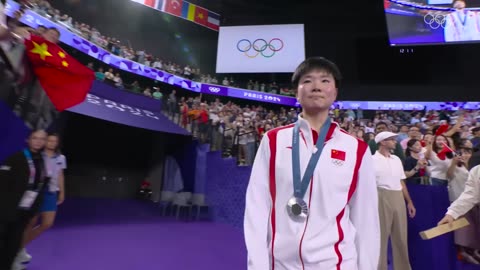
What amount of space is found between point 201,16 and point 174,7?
2155 millimetres

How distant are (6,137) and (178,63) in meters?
21.0

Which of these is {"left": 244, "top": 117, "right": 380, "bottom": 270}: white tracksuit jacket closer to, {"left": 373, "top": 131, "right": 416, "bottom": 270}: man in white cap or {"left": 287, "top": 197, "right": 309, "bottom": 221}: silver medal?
{"left": 287, "top": 197, "right": 309, "bottom": 221}: silver medal

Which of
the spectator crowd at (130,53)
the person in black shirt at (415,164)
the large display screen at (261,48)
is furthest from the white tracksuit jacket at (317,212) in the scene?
the large display screen at (261,48)

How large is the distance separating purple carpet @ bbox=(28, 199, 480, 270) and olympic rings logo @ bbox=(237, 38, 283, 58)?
13.8 m

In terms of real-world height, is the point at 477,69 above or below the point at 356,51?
below

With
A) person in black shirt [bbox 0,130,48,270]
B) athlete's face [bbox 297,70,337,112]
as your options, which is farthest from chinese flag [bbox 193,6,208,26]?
athlete's face [bbox 297,70,337,112]

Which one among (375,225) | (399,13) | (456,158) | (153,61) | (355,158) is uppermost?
(399,13)

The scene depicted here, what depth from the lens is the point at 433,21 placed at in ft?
47.9

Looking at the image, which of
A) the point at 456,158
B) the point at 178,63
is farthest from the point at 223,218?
the point at 178,63

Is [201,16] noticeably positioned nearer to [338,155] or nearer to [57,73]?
[57,73]

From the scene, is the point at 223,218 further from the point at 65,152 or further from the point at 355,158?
the point at 355,158

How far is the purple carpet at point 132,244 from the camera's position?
3.96m

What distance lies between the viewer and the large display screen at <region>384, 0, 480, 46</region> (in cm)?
1410

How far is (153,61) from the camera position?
18.0 meters
